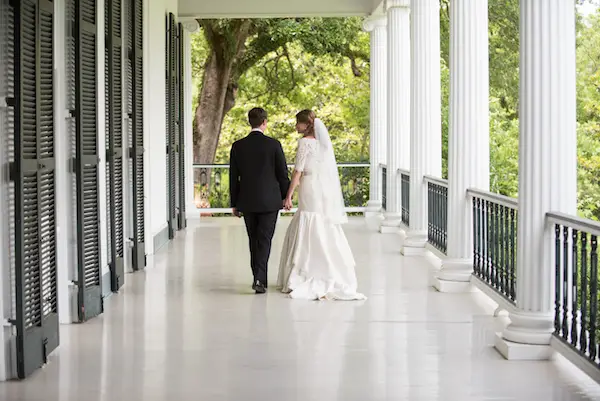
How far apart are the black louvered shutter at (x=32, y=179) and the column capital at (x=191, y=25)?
1071cm

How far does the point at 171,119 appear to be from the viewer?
15.5m

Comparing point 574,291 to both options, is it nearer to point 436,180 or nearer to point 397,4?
point 436,180

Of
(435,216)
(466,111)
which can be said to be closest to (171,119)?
(435,216)

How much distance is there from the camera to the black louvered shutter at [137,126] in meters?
11.4

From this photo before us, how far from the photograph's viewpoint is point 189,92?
1877 centimetres

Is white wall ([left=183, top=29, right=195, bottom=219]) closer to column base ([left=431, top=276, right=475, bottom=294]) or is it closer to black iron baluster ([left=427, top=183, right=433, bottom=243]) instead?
black iron baluster ([left=427, top=183, right=433, bottom=243])

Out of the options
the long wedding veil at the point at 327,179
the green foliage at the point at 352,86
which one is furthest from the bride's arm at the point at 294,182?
the green foliage at the point at 352,86

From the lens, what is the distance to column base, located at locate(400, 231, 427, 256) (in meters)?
13.3

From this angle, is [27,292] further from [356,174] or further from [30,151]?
[356,174]

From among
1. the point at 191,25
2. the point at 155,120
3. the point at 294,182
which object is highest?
the point at 191,25

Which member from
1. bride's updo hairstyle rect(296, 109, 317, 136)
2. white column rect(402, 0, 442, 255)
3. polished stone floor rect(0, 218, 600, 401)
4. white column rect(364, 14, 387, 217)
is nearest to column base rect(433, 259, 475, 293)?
polished stone floor rect(0, 218, 600, 401)

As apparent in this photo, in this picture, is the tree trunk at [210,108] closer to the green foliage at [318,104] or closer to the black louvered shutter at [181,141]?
the black louvered shutter at [181,141]

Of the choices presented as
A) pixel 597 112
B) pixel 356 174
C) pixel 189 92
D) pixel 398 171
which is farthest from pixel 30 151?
pixel 597 112

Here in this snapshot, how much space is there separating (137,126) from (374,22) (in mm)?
8167
